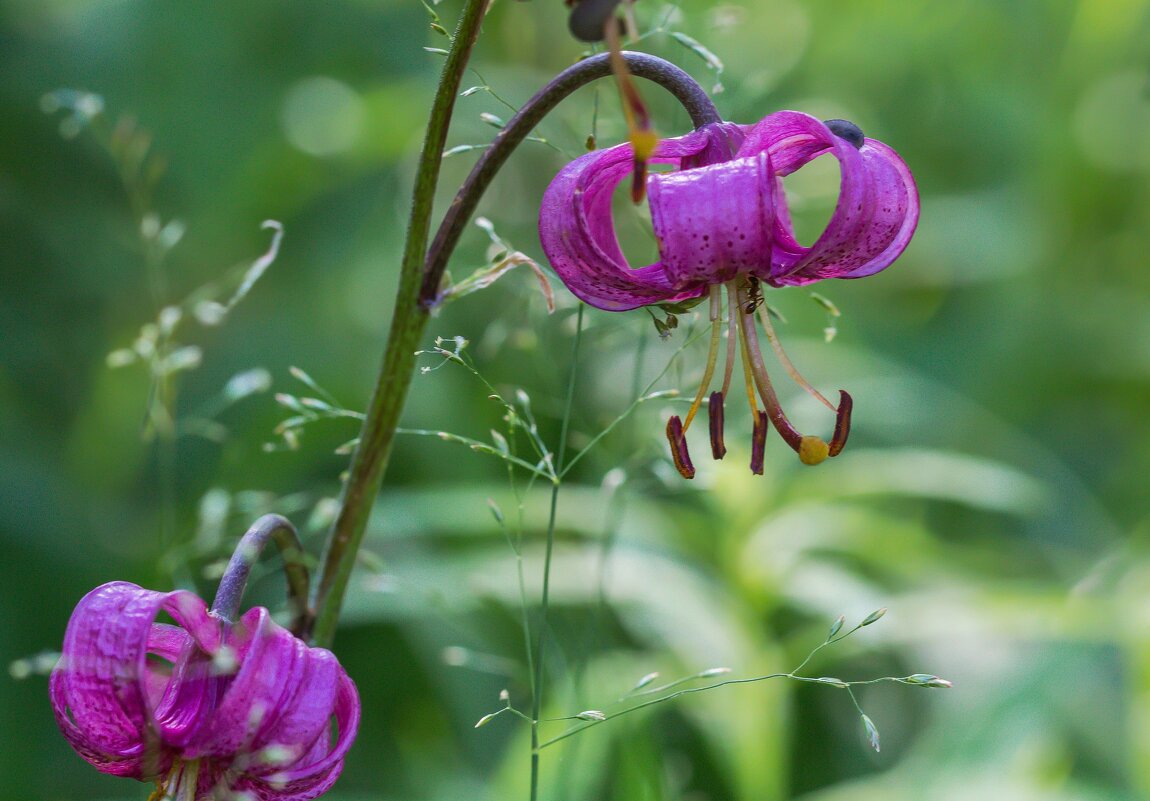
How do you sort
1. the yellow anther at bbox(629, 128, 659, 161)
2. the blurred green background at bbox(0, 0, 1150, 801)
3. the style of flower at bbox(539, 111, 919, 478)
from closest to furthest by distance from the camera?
the yellow anther at bbox(629, 128, 659, 161), the style of flower at bbox(539, 111, 919, 478), the blurred green background at bbox(0, 0, 1150, 801)

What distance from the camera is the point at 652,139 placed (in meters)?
0.58

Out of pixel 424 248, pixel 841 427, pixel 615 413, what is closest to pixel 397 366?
pixel 424 248

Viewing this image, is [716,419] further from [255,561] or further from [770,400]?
[255,561]

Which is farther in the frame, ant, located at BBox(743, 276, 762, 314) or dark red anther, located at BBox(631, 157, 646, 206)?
ant, located at BBox(743, 276, 762, 314)

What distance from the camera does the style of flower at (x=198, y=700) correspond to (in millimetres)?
634

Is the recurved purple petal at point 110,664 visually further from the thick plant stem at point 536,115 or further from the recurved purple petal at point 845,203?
the recurved purple petal at point 845,203

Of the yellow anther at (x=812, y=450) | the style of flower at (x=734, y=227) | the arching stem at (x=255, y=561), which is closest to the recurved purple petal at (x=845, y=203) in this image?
the style of flower at (x=734, y=227)

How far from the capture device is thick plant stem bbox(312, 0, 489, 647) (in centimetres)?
71

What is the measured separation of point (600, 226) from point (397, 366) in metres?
0.17

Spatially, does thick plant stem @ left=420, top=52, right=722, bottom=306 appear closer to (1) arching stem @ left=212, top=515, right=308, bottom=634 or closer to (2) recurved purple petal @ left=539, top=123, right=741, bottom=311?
(2) recurved purple petal @ left=539, top=123, right=741, bottom=311

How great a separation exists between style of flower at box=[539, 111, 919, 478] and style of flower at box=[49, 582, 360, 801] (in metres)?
0.27

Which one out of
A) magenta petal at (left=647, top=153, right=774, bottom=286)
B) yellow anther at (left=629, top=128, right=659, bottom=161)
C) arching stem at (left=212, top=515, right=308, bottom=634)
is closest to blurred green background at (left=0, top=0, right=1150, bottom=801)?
arching stem at (left=212, top=515, right=308, bottom=634)

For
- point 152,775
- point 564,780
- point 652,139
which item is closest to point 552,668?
point 564,780

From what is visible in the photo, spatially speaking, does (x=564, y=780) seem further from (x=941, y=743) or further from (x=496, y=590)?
(x=941, y=743)
